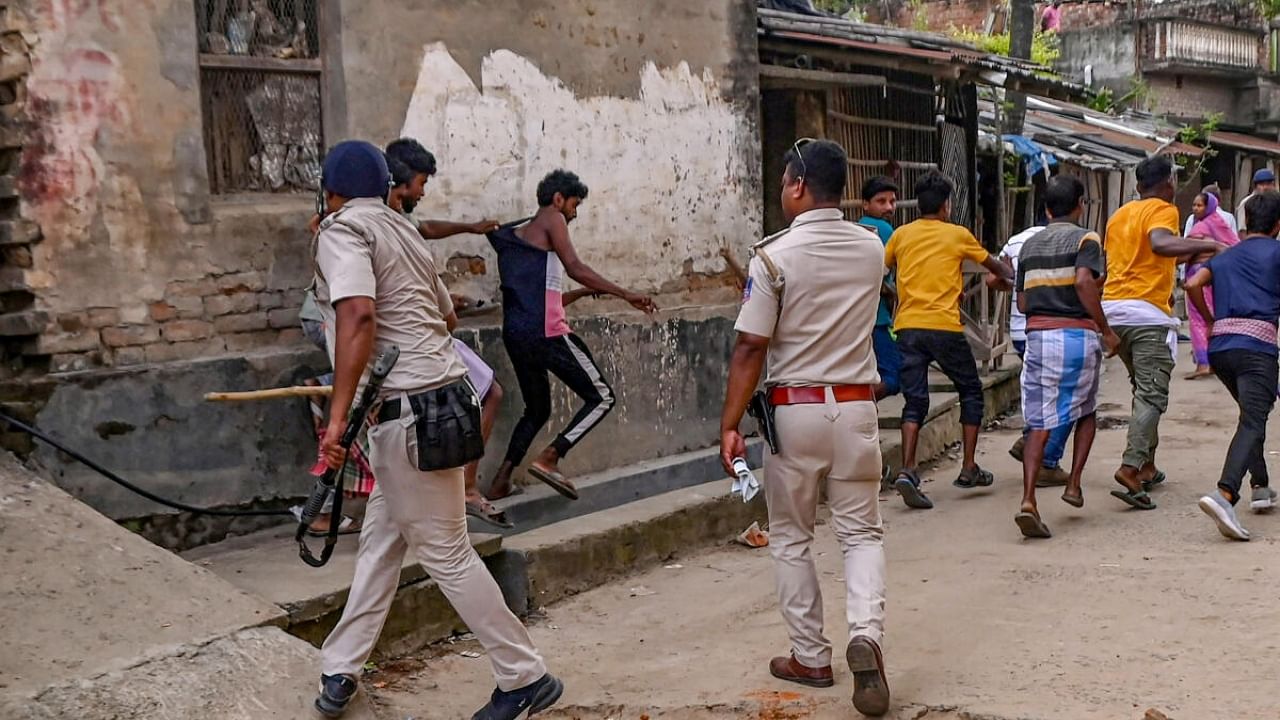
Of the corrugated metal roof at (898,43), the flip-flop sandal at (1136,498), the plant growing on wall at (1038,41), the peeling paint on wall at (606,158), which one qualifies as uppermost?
the plant growing on wall at (1038,41)

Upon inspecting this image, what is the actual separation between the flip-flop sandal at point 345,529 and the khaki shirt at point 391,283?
5.28 feet

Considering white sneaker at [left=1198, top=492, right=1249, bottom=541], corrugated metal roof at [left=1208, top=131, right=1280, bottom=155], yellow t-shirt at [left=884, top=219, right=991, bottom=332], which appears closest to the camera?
white sneaker at [left=1198, top=492, right=1249, bottom=541]

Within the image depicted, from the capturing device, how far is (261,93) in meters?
6.00

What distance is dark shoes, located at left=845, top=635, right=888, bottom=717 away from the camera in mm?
4055

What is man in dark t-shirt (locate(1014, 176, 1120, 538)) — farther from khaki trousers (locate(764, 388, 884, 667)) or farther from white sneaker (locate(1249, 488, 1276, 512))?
A: khaki trousers (locate(764, 388, 884, 667))

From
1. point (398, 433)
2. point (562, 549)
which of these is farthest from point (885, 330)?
point (398, 433)

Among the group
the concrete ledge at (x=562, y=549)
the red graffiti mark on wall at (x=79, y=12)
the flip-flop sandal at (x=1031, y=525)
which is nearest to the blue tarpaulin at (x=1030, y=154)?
the concrete ledge at (x=562, y=549)

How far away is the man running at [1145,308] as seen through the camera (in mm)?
6957

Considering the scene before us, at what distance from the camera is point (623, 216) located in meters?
7.75

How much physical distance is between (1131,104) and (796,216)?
72.3 ft

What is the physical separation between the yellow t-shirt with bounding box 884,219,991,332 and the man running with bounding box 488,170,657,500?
1891 mm

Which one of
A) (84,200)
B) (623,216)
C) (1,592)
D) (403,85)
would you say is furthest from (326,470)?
(623,216)

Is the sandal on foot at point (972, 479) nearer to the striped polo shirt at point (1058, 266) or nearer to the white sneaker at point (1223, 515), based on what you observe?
the striped polo shirt at point (1058, 266)

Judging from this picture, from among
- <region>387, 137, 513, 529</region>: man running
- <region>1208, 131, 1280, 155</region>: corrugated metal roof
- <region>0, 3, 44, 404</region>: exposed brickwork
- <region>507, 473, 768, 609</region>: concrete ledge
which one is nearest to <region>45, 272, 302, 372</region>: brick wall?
<region>0, 3, 44, 404</region>: exposed brickwork
